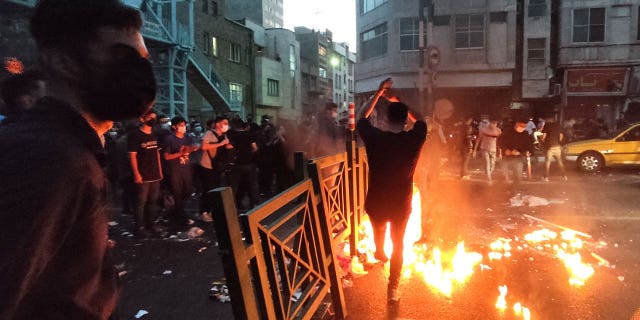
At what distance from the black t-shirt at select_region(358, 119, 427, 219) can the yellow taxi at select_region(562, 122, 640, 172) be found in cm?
Result: 1364

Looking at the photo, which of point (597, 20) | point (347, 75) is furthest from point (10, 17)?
point (347, 75)

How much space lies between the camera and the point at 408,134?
13.8 feet

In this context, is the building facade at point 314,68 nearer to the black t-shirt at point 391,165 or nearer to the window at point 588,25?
the window at point 588,25

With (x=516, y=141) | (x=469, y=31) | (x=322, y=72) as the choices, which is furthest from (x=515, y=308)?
(x=322, y=72)

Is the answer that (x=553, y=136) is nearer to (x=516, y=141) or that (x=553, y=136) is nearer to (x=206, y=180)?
(x=516, y=141)

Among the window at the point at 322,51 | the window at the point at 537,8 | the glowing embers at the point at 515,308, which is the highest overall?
the window at the point at 322,51

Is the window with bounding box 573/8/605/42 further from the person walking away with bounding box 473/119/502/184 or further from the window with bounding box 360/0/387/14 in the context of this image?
the person walking away with bounding box 473/119/502/184

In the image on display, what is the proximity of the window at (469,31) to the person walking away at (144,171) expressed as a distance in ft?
84.4

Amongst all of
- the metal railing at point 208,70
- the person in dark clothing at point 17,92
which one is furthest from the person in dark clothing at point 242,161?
the metal railing at point 208,70

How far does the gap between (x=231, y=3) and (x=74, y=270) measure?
5310 cm

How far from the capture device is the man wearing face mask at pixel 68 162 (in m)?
0.95

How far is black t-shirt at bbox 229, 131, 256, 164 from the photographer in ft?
27.8

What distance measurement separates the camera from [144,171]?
22.3ft

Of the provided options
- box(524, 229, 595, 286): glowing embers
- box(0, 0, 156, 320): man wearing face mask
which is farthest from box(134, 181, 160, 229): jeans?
box(524, 229, 595, 286): glowing embers
